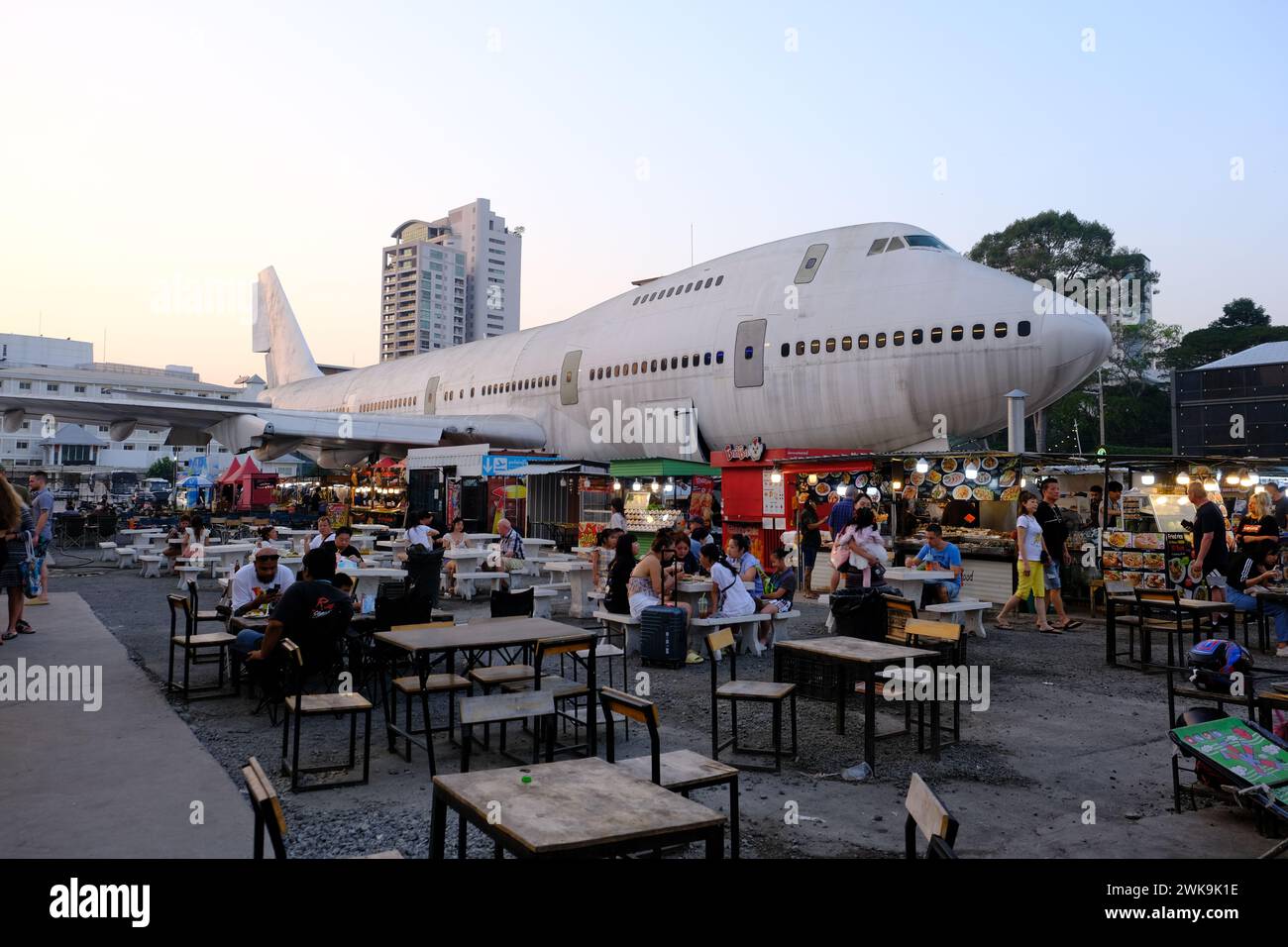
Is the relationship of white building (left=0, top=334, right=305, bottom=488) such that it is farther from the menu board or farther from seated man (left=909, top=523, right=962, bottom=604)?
the menu board

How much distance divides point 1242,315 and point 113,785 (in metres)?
78.4

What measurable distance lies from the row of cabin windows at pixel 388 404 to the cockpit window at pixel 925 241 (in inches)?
837

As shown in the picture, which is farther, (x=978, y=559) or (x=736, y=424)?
(x=736, y=424)

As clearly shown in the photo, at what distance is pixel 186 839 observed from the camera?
14.2 ft

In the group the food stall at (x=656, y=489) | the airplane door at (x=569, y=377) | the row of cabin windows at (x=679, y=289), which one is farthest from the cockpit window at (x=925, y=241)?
the airplane door at (x=569, y=377)

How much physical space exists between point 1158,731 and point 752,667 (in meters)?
3.67

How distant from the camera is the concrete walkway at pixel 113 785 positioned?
429 centimetres

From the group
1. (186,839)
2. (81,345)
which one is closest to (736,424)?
(186,839)

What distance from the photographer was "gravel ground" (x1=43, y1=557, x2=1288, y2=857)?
14.5ft

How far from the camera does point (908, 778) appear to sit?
5461 millimetres

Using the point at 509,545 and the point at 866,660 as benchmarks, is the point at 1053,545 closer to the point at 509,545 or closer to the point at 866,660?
the point at 866,660

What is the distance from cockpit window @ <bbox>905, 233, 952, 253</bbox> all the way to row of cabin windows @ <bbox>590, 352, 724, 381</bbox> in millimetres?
4784

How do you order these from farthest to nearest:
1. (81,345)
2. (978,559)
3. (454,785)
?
(81,345)
(978,559)
(454,785)
